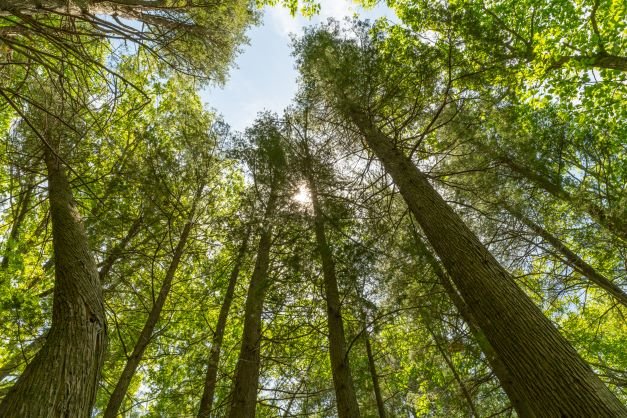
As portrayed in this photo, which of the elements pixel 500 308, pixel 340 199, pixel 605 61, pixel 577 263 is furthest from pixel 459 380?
pixel 605 61

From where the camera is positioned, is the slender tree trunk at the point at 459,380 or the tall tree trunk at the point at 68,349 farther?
the slender tree trunk at the point at 459,380

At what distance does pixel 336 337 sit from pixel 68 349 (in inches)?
146

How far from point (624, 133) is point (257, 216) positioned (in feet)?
29.0

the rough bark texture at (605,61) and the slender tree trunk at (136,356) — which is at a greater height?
the rough bark texture at (605,61)

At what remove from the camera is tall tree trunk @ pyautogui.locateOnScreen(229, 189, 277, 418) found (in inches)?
195

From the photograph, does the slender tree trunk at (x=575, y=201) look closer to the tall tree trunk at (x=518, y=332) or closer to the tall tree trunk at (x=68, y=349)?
the tall tree trunk at (x=518, y=332)

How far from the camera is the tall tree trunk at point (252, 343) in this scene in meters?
4.95

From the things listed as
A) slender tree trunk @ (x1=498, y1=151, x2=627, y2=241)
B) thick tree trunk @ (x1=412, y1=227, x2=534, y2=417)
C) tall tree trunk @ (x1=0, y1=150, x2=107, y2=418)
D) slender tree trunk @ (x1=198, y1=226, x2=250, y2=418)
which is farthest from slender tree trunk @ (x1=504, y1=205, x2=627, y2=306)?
tall tree trunk @ (x1=0, y1=150, x2=107, y2=418)

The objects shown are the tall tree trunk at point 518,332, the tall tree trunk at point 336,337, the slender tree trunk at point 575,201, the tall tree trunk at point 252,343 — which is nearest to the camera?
the tall tree trunk at point 518,332

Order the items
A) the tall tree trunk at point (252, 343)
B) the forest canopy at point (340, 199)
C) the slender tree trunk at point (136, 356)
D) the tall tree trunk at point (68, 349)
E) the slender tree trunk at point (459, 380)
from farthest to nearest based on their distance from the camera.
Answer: the slender tree trunk at point (459, 380)
the forest canopy at point (340, 199)
the tall tree trunk at point (252, 343)
the slender tree trunk at point (136, 356)
the tall tree trunk at point (68, 349)

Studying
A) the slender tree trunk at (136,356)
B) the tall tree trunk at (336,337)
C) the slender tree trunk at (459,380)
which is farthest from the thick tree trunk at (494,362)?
the slender tree trunk at (136,356)

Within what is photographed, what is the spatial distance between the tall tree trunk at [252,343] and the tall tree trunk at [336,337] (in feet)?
3.58

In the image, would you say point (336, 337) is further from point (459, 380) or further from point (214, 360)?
point (459, 380)

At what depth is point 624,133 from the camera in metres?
7.47
